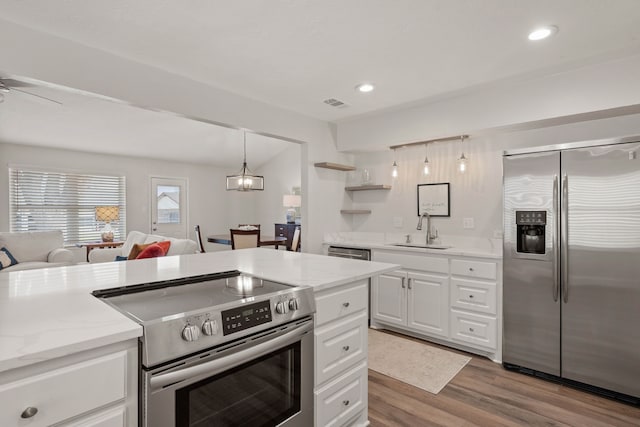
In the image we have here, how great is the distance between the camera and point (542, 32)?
6.84 ft

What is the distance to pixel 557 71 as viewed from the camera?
8.71 feet

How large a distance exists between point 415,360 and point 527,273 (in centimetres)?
117

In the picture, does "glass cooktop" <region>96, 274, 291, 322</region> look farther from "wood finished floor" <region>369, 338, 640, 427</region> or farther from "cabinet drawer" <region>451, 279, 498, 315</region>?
"cabinet drawer" <region>451, 279, 498, 315</region>

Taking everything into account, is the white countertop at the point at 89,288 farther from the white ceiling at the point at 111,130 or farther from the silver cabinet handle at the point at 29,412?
the white ceiling at the point at 111,130

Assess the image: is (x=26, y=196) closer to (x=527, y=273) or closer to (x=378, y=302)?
(x=378, y=302)

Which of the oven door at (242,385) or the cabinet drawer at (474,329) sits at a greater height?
the oven door at (242,385)

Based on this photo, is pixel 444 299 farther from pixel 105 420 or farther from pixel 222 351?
pixel 105 420

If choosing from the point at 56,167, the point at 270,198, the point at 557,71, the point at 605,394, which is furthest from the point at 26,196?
the point at 605,394

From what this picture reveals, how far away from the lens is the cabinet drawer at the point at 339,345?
5.53 feet

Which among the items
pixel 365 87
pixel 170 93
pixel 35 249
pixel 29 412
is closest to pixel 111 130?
pixel 35 249

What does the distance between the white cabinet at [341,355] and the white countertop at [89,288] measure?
12 cm

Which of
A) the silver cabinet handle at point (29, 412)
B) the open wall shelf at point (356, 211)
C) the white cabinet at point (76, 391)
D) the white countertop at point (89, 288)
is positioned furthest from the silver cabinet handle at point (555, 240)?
the silver cabinet handle at point (29, 412)

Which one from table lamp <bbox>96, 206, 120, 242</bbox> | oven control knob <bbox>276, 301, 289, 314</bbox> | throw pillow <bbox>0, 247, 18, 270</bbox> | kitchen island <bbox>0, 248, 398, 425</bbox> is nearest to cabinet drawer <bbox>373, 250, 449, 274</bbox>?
kitchen island <bbox>0, 248, 398, 425</bbox>

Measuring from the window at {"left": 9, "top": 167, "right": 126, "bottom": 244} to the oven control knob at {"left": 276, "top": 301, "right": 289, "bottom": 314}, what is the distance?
20.8ft
